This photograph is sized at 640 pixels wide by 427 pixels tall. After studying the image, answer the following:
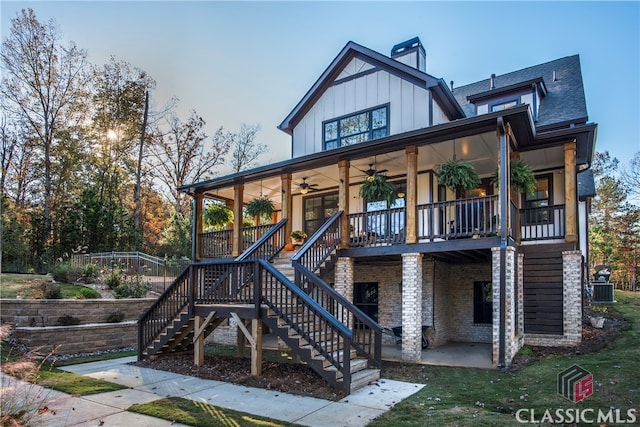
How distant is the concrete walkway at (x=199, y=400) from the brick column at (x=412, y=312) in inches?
78.5

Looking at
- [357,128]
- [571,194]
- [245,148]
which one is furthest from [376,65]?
[245,148]

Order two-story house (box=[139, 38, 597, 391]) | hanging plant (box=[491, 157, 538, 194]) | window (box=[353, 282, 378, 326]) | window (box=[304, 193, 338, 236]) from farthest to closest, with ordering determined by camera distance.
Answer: window (box=[304, 193, 338, 236]) < window (box=[353, 282, 378, 326]) < hanging plant (box=[491, 157, 538, 194]) < two-story house (box=[139, 38, 597, 391])

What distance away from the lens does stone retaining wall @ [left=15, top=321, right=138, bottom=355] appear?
10156 millimetres

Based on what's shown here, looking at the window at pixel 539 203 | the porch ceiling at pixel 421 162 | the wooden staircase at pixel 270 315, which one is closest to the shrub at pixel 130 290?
the porch ceiling at pixel 421 162

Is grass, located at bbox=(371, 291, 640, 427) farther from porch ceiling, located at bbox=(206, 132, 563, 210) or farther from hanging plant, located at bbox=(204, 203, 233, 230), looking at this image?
hanging plant, located at bbox=(204, 203, 233, 230)

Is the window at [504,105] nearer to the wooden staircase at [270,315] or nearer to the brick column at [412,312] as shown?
the brick column at [412,312]

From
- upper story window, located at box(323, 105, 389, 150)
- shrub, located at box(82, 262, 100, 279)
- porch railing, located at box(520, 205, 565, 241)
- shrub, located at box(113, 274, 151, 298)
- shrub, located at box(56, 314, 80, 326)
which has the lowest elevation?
shrub, located at box(56, 314, 80, 326)

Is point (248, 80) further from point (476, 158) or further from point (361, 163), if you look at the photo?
point (476, 158)

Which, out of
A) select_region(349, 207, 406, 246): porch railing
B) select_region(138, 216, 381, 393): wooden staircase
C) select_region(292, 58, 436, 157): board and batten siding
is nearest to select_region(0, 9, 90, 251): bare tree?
select_region(138, 216, 381, 393): wooden staircase

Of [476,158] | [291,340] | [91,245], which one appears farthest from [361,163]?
[91,245]

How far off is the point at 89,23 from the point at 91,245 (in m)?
12.7

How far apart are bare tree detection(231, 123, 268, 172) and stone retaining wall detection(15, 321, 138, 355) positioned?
2093cm

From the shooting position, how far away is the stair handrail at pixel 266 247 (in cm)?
1206

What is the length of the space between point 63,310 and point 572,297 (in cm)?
1289
